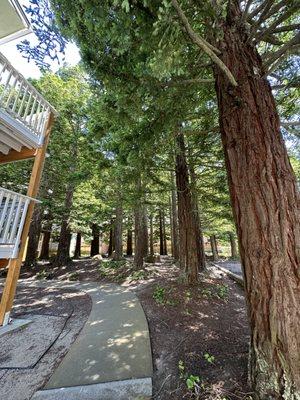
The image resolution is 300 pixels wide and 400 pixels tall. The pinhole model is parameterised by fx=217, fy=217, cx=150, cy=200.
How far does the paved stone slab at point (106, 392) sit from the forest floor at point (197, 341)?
14 centimetres

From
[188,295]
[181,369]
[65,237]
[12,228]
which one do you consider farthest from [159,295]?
[65,237]

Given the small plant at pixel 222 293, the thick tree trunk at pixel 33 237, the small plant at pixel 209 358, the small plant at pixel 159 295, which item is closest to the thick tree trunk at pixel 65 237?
the thick tree trunk at pixel 33 237

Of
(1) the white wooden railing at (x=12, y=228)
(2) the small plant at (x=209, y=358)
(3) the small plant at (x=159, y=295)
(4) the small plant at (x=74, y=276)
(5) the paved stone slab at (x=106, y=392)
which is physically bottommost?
(5) the paved stone slab at (x=106, y=392)

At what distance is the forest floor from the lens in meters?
2.34

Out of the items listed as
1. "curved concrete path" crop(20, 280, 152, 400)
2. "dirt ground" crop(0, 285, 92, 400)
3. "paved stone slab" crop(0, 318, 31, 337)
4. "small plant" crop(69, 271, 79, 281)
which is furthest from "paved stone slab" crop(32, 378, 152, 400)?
"small plant" crop(69, 271, 79, 281)

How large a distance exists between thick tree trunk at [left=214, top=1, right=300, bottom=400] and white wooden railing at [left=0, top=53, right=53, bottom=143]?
3.80 m

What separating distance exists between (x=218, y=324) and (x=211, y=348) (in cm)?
103

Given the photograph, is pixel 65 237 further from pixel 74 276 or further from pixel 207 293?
pixel 207 293

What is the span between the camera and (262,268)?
220 centimetres

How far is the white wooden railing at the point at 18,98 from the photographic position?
3996 millimetres

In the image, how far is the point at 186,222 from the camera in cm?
641

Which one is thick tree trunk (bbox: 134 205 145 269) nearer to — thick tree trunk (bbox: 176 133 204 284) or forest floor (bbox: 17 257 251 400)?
forest floor (bbox: 17 257 251 400)

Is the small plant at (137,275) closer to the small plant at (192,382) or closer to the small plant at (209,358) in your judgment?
the small plant at (209,358)

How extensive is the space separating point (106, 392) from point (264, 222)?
2.51 meters
